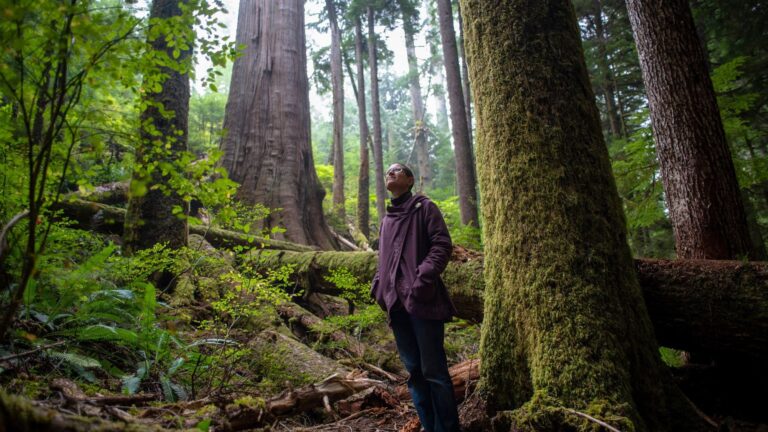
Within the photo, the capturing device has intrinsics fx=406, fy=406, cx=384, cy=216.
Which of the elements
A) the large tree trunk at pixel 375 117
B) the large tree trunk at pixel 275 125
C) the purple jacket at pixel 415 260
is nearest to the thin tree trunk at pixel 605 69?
the large tree trunk at pixel 275 125

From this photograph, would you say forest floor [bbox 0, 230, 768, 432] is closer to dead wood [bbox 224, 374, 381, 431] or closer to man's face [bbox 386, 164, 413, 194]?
dead wood [bbox 224, 374, 381, 431]

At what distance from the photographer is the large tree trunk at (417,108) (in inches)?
672

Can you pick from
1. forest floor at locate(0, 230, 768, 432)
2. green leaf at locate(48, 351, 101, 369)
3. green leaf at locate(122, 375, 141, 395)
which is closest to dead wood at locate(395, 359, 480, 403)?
forest floor at locate(0, 230, 768, 432)

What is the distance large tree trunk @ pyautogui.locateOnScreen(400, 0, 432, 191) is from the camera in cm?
1708

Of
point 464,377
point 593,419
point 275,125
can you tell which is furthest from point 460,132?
point 593,419

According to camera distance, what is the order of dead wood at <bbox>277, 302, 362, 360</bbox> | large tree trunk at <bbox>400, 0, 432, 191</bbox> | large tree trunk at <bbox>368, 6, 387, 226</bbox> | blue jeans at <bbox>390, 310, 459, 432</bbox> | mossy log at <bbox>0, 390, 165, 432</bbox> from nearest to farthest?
mossy log at <bbox>0, 390, 165, 432</bbox> < blue jeans at <bbox>390, 310, 459, 432</bbox> < dead wood at <bbox>277, 302, 362, 360</bbox> < large tree trunk at <bbox>368, 6, 387, 226</bbox> < large tree trunk at <bbox>400, 0, 432, 191</bbox>

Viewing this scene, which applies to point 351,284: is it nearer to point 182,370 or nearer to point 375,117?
point 182,370

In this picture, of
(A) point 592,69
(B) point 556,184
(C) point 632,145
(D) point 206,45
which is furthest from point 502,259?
(A) point 592,69

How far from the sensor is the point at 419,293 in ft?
9.72

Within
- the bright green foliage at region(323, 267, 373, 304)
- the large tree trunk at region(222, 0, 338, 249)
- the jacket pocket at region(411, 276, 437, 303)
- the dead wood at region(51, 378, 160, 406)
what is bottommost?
the dead wood at region(51, 378, 160, 406)

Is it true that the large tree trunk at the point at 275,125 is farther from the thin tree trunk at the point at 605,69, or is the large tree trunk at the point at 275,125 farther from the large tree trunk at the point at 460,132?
the thin tree trunk at the point at 605,69

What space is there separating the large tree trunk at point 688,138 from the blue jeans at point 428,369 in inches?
115

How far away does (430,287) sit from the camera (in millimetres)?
2967

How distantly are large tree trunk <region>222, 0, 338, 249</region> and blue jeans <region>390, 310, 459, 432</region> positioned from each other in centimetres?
596
